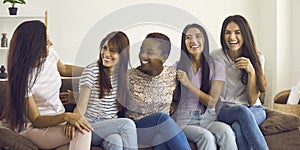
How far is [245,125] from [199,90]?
33 cm

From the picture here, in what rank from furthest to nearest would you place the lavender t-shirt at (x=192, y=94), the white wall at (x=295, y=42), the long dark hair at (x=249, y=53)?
the white wall at (x=295, y=42) → the long dark hair at (x=249, y=53) → the lavender t-shirt at (x=192, y=94)

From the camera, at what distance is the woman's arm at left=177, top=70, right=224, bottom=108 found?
2.49 m

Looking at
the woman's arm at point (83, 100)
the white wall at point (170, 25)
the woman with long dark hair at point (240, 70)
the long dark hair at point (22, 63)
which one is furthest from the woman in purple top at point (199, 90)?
the white wall at point (170, 25)

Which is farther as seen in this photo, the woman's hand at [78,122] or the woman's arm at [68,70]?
the woman's arm at [68,70]

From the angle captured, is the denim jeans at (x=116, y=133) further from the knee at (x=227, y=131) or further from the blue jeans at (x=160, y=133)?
the knee at (x=227, y=131)

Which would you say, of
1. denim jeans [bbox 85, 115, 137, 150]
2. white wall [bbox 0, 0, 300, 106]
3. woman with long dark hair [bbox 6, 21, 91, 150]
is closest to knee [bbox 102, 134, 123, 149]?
denim jeans [bbox 85, 115, 137, 150]

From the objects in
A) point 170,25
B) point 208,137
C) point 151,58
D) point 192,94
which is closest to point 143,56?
point 151,58

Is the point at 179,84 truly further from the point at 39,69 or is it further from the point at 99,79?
the point at 39,69

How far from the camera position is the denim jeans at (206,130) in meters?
2.36

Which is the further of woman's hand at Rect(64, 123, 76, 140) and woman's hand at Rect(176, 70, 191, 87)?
woman's hand at Rect(176, 70, 191, 87)

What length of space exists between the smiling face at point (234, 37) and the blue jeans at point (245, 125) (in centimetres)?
41

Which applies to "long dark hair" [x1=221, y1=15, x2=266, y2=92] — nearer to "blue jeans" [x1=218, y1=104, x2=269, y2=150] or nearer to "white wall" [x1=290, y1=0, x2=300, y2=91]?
"blue jeans" [x1=218, y1=104, x2=269, y2=150]

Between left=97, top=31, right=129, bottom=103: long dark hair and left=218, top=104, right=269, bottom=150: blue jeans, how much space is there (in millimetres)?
631

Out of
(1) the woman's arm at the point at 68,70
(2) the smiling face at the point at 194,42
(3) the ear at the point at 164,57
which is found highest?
(2) the smiling face at the point at 194,42
